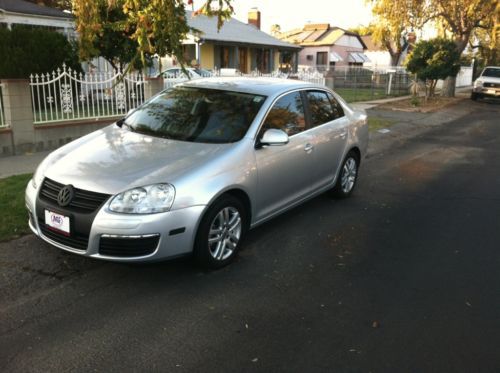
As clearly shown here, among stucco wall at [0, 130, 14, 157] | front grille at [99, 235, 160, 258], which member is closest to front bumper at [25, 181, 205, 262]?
front grille at [99, 235, 160, 258]

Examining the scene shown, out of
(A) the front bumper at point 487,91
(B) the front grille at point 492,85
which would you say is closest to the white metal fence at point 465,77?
(A) the front bumper at point 487,91

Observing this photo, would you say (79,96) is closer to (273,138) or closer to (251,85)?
(251,85)

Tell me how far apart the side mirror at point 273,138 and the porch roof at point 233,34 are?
23.2 metres

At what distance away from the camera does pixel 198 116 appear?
194 inches

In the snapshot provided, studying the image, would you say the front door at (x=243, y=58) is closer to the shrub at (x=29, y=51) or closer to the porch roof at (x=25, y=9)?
the porch roof at (x=25, y=9)

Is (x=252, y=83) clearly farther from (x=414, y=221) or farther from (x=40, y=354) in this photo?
(x=40, y=354)

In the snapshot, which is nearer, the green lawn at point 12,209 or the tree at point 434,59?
the green lawn at point 12,209

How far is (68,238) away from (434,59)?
69.7 feet

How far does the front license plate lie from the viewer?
3.83 m

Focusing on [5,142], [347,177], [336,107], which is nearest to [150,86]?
[5,142]

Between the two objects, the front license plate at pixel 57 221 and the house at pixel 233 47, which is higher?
the house at pixel 233 47

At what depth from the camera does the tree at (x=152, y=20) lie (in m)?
4.66

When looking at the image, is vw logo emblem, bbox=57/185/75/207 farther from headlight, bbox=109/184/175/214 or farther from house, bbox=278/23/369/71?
house, bbox=278/23/369/71

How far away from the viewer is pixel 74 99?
9609mm
